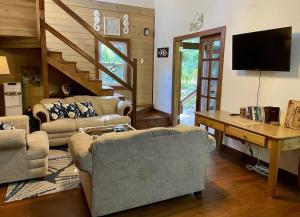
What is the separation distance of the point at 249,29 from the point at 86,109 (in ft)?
10.1

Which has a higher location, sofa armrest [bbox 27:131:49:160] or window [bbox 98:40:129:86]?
window [bbox 98:40:129:86]

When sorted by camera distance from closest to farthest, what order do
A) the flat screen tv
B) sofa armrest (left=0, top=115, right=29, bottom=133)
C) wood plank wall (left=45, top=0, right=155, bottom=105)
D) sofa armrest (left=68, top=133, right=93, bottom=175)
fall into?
sofa armrest (left=68, top=133, right=93, bottom=175) → the flat screen tv → sofa armrest (left=0, top=115, right=29, bottom=133) → wood plank wall (left=45, top=0, right=155, bottom=105)

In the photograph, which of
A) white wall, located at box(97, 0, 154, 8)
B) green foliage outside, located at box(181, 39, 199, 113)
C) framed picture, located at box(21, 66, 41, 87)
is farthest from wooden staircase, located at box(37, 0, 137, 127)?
green foliage outside, located at box(181, 39, 199, 113)

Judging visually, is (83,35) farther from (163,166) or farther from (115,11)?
(163,166)

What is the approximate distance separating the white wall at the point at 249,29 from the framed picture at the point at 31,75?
10.5ft

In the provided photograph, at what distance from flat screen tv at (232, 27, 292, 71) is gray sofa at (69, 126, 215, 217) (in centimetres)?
144

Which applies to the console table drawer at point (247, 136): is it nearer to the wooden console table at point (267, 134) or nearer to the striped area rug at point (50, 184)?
the wooden console table at point (267, 134)

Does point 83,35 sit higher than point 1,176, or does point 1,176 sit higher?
point 83,35

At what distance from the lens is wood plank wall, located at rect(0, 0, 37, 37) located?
407cm

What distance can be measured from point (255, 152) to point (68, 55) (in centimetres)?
456

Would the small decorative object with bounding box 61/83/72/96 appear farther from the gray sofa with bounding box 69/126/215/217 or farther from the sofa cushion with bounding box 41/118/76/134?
the gray sofa with bounding box 69/126/215/217

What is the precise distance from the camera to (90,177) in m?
2.07

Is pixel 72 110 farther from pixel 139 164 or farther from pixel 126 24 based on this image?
pixel 126 24

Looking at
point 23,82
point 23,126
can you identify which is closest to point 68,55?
point 23,82
